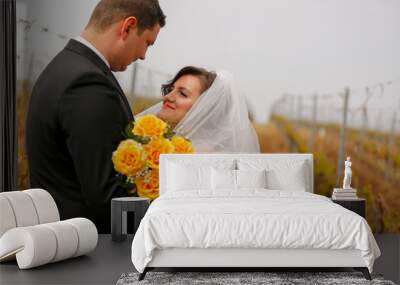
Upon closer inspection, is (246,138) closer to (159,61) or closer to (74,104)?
(159,61)

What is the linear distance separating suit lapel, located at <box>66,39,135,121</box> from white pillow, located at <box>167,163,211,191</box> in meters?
0.92

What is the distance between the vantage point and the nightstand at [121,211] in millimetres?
6922

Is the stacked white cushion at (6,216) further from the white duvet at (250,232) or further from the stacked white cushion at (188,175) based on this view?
the stacked white cushion at (188,175)

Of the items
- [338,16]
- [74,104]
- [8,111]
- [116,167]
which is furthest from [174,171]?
[338,16]

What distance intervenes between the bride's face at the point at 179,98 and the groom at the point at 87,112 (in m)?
0.41

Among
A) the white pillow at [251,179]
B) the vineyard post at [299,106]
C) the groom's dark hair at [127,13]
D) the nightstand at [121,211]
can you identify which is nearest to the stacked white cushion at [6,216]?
the nightstand at [121,211]

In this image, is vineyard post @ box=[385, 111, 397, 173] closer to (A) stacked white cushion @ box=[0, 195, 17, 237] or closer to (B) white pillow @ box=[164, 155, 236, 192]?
(B) white pillow @ box=[164, 155, 236, 192]

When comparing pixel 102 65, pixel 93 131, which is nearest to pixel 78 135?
pixel 93 131

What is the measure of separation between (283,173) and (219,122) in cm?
94

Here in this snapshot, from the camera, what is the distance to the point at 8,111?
24.7ft

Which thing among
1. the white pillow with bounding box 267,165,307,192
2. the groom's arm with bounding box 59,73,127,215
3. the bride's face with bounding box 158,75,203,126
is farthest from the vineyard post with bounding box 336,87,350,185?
the groom's arm with bounding box 59,73,127,215

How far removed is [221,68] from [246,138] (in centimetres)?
80

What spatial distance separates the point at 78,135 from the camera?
7254 millimetres

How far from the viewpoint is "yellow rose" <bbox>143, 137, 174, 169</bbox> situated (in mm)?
7418
